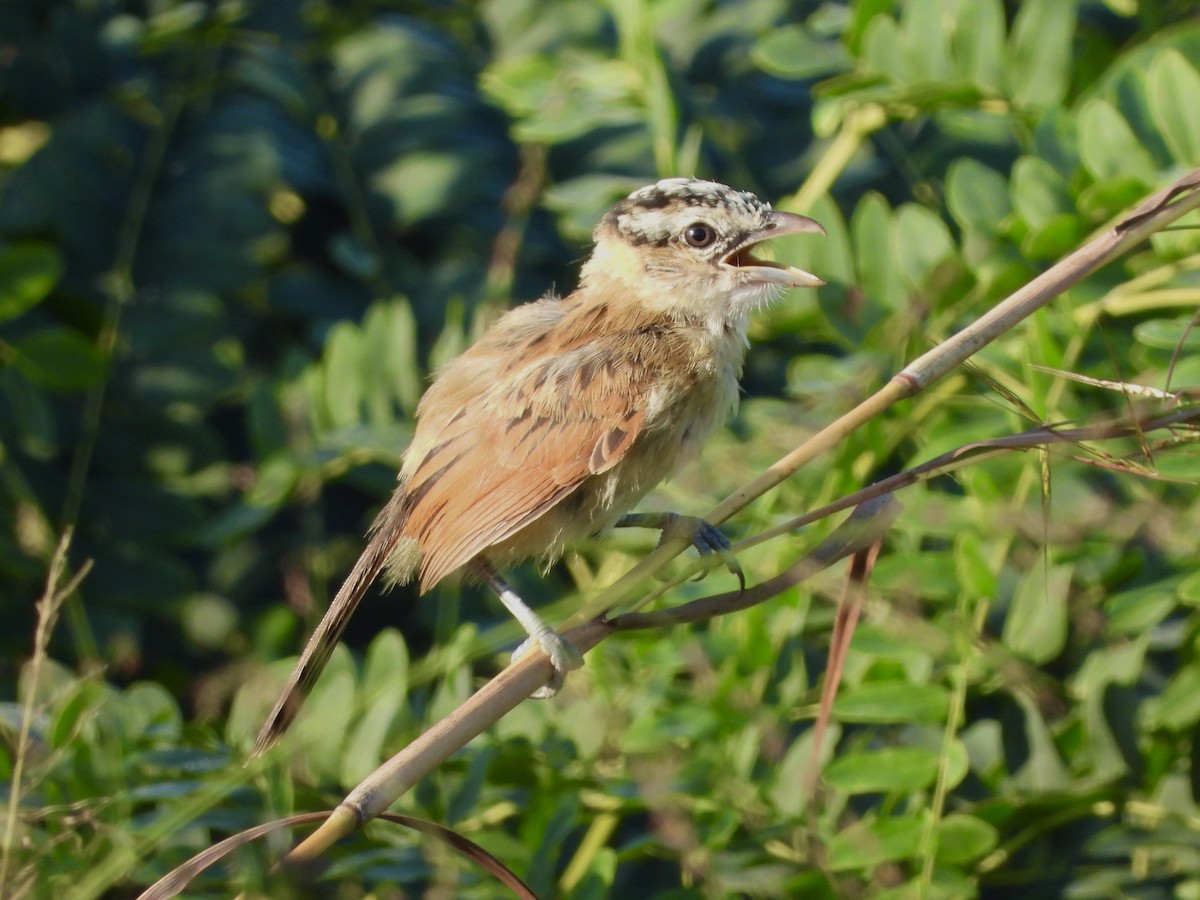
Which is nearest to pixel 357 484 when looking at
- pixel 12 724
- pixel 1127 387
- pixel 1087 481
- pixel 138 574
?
pixel 138 574

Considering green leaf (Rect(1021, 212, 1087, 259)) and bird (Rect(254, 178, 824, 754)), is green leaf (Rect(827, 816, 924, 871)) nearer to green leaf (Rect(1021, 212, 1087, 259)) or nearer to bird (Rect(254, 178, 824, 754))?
bird (Rect(254, 178, 824, 754))

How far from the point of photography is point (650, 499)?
3.76 meters

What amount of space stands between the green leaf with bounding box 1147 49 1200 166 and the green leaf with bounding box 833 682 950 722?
1359mm

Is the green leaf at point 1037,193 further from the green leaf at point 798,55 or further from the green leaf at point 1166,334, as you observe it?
the green leaf at point 798,55

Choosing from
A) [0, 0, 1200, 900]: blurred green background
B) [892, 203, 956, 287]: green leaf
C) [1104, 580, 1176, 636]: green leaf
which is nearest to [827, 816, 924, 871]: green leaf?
[0, 0, 1200, 900]: blurred green background

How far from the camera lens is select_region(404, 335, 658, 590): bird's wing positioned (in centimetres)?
322

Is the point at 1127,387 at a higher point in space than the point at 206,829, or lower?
higher

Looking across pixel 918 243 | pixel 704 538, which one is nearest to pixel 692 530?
pixel 704 538

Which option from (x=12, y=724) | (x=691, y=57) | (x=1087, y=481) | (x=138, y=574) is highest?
(x=691, y=57)

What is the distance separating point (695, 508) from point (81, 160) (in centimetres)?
222

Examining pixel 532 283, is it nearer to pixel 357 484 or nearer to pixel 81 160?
pixel 357 484

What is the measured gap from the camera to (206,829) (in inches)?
125

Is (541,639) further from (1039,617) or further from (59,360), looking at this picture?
(59,360)

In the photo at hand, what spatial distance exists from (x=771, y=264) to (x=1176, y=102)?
988mm
